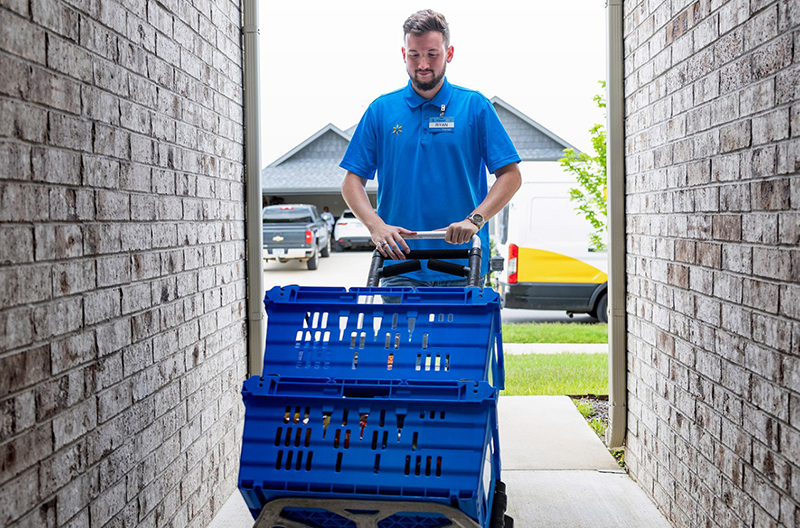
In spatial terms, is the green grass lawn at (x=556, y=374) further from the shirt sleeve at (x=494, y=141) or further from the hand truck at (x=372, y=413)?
the hand truck at (x=372, y=413)

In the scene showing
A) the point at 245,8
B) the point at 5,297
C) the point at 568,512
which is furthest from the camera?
the point at 245,8

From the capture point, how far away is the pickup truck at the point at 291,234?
19391 millimetres

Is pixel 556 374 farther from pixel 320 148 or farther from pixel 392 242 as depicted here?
pixel 320 148

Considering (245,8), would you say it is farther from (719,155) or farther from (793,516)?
(793,516)

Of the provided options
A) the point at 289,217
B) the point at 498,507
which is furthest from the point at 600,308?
the point at 289,217

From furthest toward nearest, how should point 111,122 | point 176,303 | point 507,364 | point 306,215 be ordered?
point 306,215 → point 507,364 → point 176,303 → point 111,122

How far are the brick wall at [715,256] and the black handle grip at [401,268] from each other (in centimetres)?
107

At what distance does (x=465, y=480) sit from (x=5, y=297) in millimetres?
1190

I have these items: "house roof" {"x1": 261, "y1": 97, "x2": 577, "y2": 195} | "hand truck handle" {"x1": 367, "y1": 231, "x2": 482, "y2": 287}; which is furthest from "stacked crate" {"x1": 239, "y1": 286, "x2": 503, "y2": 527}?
"house roof" {"x1": 261, "y1": 97, "x2": 577, "y2": 195}

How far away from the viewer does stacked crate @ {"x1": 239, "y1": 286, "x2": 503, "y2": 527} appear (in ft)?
6.45

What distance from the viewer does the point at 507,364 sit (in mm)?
7801

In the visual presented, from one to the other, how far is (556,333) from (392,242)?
7759 mm

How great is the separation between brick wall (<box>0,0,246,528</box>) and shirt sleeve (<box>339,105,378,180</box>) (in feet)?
2.12

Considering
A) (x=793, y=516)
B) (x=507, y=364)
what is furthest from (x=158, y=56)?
(x=507, y=364)
